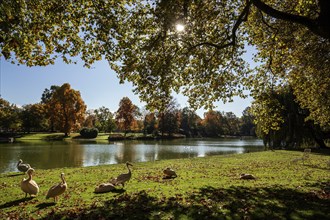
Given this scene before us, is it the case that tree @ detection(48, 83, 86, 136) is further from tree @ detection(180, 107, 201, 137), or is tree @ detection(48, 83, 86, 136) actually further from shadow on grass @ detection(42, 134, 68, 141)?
tree @ detection(180, 107, 201, 137)

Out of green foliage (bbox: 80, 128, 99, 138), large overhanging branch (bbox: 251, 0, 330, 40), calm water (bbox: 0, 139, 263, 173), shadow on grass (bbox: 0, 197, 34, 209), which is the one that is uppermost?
large overhanging branch (bbox: 251, 0, 330, 40)

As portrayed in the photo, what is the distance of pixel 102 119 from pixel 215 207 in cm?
10399

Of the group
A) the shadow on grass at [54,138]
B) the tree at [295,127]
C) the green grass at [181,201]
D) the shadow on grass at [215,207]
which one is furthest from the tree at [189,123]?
the shadow on grass at [215,207]

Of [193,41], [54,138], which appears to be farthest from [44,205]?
[54,138]

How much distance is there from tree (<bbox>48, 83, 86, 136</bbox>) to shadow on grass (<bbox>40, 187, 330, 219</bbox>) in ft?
214

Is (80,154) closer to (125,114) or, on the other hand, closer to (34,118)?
(125,114)

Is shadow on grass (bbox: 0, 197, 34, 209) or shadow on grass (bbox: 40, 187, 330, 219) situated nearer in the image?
shadow on grass (bbox: 40, 187, 330, 219)

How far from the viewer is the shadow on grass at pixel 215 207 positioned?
296 inches

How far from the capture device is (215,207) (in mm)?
8250

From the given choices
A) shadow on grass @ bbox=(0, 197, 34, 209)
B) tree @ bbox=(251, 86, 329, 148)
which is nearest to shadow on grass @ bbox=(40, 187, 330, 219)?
shadow on grass @ bbox=(0, 197, 34, 209)

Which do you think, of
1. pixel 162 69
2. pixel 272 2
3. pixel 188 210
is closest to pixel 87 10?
pixel 162 69

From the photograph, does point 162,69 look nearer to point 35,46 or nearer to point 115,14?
point 115,14

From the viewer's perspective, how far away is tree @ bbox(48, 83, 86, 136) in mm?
70438

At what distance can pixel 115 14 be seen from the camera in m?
12.2
